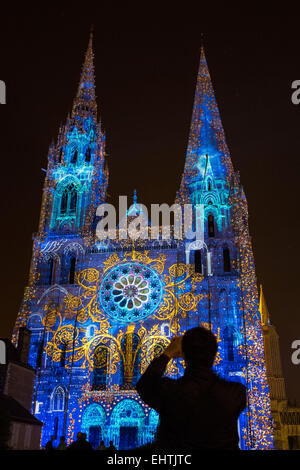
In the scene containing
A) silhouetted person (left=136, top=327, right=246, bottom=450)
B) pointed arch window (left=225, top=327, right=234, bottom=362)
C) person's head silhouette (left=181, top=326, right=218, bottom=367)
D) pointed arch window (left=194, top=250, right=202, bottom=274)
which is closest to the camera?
silhouetted person (left=136, top=327, right=246, bottom=450)

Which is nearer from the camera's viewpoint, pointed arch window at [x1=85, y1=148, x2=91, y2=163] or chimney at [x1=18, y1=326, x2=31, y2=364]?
chimney at [x1=18, y1=326, x2=31, y2=364]

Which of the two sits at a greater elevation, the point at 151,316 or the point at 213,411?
the point at 151,316

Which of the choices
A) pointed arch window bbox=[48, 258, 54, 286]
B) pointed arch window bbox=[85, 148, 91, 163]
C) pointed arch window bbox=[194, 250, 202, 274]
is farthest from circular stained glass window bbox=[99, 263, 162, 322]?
pointed arch window bbox=[85, 148, 91, 163]

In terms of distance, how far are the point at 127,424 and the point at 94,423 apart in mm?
2074

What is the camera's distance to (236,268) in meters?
30.9

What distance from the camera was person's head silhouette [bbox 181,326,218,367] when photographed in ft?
8.09

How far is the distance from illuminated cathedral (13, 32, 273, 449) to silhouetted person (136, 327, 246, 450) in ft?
83.5

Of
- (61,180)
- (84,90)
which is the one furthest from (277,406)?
(84,90)

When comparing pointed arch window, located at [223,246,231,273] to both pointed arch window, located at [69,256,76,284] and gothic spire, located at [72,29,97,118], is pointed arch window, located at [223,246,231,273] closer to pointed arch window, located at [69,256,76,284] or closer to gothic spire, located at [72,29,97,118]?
pointed arch window, located at [69,256,76,284]

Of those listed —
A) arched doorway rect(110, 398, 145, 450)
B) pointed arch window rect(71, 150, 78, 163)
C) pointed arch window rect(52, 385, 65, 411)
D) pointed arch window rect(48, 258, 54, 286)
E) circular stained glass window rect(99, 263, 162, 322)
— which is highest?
pointed arch window rect(71, 150, 78, 163)
